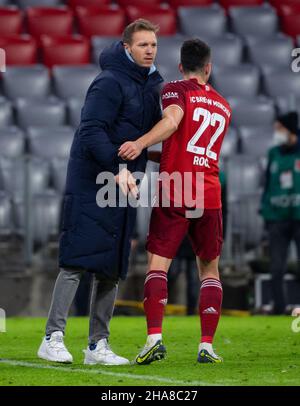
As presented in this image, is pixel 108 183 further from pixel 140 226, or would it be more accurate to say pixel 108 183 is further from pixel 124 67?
pixel 140 226

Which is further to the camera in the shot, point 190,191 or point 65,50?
point 65,50

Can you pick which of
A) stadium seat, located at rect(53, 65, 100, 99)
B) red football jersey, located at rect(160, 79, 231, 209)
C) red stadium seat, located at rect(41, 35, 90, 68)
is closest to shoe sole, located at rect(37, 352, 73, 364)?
red football jersey, located at rect(160, 79, 231, 209)

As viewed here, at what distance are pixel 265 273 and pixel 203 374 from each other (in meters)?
7.81

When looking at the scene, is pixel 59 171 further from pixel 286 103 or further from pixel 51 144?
pixel 286 103

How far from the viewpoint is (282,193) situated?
13.4m

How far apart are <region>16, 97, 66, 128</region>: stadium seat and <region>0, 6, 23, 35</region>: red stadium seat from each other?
80.6 inches

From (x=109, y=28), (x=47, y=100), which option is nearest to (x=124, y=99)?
(x=47, y=100)

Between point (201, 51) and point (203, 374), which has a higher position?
point (201, 51)

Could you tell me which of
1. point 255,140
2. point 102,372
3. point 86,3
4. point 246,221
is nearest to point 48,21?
point 86,3

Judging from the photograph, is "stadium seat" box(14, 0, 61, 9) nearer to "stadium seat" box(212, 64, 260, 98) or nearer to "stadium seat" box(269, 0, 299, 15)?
"stadium seat" box(212, 64, 260, 98)

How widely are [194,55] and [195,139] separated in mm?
491

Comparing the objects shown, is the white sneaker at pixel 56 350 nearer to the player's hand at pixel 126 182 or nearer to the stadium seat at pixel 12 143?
the player's hand at pixel 126 182

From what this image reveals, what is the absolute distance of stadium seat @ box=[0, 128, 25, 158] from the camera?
593 inches
